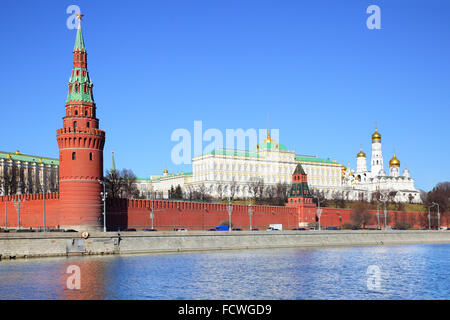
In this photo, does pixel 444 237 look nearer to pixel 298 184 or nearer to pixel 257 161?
pixel 298 184

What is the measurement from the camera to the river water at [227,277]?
30.5m

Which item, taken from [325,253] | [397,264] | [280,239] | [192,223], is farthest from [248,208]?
[397,264]

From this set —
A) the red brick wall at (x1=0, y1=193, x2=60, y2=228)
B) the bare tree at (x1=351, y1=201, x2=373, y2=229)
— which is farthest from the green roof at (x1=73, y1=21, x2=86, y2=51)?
the bare tree at (x1=351, y1=201, x2=373, y2=229)

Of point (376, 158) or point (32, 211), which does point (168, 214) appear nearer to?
point (32, 211)

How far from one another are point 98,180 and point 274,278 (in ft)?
92.8

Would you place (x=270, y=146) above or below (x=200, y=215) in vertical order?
above

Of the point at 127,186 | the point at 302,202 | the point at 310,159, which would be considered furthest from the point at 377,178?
the point at 127,186

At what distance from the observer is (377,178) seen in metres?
162

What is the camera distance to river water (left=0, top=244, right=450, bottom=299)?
100 ft

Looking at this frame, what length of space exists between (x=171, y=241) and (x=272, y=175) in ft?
279

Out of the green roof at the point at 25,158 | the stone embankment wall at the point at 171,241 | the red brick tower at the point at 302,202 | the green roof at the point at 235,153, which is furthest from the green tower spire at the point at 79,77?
the green roof at the point at 235,153

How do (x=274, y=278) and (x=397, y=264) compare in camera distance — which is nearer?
(x=274, y=278)

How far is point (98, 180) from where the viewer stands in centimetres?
5997

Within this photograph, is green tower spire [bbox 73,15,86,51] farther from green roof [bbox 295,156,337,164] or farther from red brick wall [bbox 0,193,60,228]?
green roof [bbox 295,156,337,164]
